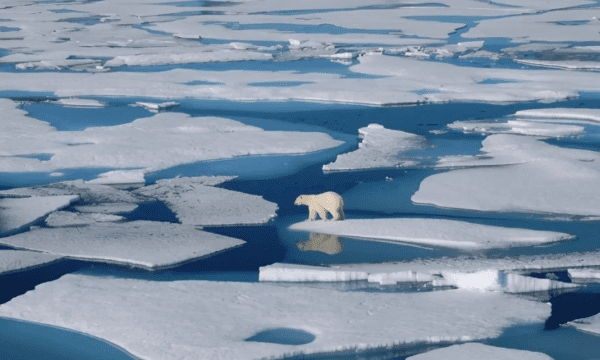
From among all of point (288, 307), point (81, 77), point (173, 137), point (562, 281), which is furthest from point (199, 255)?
point (81, 77)

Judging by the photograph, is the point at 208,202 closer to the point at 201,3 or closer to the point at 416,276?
the point at 416,276

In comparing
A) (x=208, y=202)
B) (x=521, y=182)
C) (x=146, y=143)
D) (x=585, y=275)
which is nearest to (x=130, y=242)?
(x=208, y=202)

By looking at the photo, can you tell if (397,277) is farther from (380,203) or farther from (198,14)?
(198,14)

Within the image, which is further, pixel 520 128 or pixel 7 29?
pixel 7 29

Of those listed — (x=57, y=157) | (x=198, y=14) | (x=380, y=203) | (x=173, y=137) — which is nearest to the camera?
(x=380, y=203)

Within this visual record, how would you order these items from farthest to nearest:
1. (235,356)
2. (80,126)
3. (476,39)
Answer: (476,39) < (80,126) < (235,356)

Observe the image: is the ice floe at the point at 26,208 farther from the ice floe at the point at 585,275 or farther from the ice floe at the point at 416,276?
the ice floe at the point at 585,275
